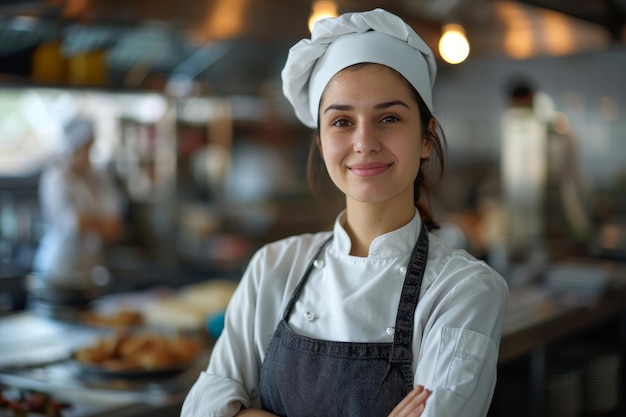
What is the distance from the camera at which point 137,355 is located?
92.7 inches

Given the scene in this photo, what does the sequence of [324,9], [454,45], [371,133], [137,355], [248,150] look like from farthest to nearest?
[248,150] < [454,45] < [324,9] < [137,355] < [371,133]

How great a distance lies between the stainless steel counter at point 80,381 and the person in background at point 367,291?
40cm

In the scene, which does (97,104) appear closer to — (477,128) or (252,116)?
(252,116)

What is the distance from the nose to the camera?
148 centimetres

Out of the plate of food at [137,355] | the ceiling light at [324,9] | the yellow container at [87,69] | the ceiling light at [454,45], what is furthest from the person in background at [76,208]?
the ceiling light at [454,45]

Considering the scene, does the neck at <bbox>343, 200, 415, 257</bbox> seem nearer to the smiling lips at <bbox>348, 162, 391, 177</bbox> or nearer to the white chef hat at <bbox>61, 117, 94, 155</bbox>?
the smiling lips at <bbox>348, 162, 391, 177</bbox>

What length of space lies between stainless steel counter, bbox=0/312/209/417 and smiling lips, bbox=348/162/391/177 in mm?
917

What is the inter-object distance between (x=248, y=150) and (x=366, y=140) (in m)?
6.18

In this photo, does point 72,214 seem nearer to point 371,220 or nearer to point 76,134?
point 76,134

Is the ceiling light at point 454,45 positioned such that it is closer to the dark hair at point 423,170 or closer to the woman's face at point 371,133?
the dark hair at point 423,170

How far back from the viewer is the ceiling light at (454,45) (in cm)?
353

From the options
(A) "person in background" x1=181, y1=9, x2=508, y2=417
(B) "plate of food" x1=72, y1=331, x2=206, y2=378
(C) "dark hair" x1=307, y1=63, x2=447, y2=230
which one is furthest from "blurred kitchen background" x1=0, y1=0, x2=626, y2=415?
(A) "person in background" x1=181, y1=9, x2=508, y2=417

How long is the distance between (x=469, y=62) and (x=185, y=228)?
3.63 m

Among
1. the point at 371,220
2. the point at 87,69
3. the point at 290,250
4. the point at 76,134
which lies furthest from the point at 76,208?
the point at 371,220
